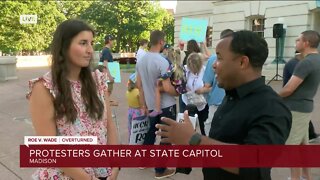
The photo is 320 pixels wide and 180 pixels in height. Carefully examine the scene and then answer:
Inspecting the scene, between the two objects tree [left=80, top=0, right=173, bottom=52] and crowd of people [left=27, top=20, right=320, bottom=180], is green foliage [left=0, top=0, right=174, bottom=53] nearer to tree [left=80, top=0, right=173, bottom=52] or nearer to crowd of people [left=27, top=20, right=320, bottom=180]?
tree [left=80, top=0, right=173, bottom=52]

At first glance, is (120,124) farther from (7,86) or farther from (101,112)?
(7,86)

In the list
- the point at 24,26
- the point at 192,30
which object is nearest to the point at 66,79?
the point at 192,30

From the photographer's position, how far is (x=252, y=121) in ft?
5.80

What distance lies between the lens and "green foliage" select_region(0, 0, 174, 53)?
33.4 metres

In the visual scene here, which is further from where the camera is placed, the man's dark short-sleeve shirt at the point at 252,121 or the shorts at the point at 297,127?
the shorts at the point at 297,127

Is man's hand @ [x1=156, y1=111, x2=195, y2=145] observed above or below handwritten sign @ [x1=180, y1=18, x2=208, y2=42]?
below

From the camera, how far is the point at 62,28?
7.73ft

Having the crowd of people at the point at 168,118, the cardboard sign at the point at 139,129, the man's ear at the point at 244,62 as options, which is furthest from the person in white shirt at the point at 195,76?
the man's ear at the point at 244,62

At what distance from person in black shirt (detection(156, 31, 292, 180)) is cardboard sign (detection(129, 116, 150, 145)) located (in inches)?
127

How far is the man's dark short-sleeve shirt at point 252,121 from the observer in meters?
1.70

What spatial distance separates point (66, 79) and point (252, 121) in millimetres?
1244

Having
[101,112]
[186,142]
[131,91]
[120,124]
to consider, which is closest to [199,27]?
[120,124]

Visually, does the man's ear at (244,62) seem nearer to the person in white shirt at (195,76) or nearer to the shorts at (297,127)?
the shorts at (297,127)

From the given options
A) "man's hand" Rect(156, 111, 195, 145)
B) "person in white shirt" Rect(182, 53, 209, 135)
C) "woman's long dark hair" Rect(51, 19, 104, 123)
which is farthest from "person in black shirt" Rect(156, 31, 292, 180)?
"person in white shirt" Rect(182, 53, 209, 135)
